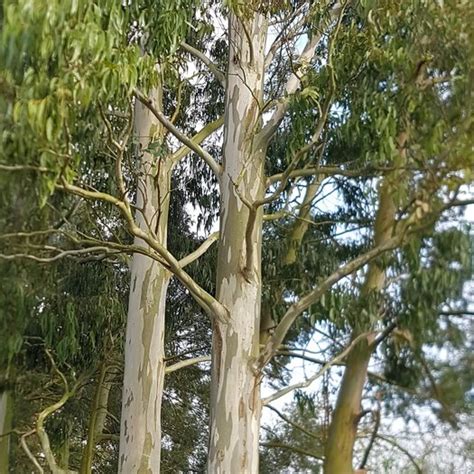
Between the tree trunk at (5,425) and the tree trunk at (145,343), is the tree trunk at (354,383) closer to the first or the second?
the tree trunk at (145,343)

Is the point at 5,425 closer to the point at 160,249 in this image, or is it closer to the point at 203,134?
the point at 203,134

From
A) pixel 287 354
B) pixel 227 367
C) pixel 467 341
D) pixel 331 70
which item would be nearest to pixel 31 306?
pixel 227 367

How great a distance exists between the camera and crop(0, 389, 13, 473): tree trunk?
21.3 ft

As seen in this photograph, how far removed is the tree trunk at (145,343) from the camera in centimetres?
633

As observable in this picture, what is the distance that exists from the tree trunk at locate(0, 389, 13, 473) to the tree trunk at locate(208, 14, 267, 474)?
192 centimetres

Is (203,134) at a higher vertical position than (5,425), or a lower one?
higher

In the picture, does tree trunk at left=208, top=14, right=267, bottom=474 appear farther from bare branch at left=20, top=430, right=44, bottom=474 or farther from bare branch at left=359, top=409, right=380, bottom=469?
bare branch at left=20, top=430, right=44, bottom=474

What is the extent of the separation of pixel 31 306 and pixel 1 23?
1799 millimetres

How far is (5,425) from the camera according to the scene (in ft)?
23.7

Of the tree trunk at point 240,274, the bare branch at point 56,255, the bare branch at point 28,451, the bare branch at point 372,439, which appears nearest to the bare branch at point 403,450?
the bare branch at point 372,439

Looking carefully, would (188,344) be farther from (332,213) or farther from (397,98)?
(397,98)

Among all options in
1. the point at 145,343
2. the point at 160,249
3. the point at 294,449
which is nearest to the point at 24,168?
the point at 160,249

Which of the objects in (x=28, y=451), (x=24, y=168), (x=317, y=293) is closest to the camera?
(x=24, y=168)

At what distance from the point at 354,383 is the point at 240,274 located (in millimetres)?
1117
